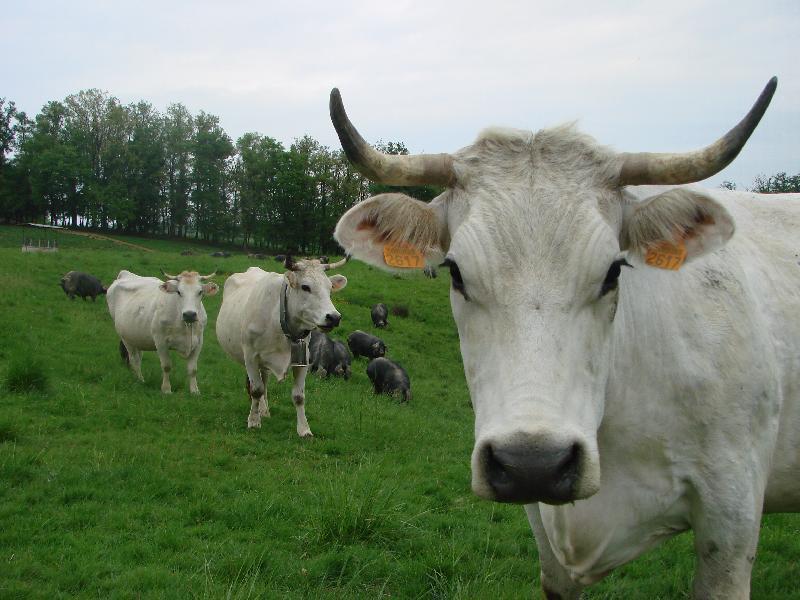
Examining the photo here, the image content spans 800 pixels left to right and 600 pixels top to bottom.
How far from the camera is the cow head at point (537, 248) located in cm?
204

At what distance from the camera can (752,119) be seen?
93.9 inches

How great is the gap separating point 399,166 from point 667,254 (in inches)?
47.2

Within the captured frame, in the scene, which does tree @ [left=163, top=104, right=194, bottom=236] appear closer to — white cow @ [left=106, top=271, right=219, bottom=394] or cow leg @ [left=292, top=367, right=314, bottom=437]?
white cow @ [left=106, top=271, right=219, bottom=394]

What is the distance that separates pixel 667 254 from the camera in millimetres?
2725

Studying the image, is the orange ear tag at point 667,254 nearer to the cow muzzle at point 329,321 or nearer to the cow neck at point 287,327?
the cow muzzle at point 329,321

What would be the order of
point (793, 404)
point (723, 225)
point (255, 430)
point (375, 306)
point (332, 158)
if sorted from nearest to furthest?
1. point (723, 225)
2. point (793, 404)
3. point (255, 430)
4. point (375, 306)
5. point (332, 158)

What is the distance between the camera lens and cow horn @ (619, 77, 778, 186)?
7.82 feet

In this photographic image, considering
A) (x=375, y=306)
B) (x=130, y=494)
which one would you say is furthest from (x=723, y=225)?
(x=375, y=306)

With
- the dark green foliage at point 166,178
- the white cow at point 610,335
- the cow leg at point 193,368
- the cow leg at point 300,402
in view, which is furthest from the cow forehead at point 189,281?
the dark green foliage at point 166,178

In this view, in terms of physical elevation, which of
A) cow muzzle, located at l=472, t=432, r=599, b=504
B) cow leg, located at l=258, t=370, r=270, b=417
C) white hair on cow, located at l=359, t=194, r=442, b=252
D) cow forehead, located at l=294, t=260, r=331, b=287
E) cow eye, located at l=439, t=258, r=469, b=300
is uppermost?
white hair on cow, located at l=359, t=194, r=442, b=252

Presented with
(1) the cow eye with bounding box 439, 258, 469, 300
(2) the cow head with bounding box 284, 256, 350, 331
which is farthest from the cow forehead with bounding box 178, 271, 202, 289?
(1) the cow eye with bounding box 439, 258, 469, 300

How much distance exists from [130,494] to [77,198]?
72.2m

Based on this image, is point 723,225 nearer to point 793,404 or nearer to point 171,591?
point 793,404

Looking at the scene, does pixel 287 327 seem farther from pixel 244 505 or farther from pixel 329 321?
pixel 244 505
